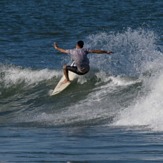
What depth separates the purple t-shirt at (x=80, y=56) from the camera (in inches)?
785

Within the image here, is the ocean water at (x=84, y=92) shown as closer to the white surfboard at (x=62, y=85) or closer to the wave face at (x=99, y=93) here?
the wave face at (x=99, y=93)

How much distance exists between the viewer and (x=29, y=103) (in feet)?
70.5

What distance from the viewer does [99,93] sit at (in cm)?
2059

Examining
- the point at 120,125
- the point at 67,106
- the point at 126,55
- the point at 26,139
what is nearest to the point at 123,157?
the point at 26,139

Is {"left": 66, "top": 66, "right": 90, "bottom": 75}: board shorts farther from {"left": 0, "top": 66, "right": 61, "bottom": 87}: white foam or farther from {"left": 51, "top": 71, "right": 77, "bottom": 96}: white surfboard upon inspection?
{"left": 0, "top": 66, "right": 61, "bottom": 87}: white foam

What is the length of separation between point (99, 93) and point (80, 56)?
3.81 feet

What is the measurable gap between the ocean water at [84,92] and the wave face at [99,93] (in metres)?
0.02

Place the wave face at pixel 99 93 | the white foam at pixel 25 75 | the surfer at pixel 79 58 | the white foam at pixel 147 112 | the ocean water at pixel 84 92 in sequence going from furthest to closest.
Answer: the white foam at pixel 25 75 → the surfer at pixel 79 58 → the wave face at pixel 99 93 → the white foam at pixel 147 112 → the ocean water at pixel 84 92

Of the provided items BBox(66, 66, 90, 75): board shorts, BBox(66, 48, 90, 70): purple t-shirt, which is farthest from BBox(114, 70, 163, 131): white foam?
BBox(66, 66, 90, 75): board shorts

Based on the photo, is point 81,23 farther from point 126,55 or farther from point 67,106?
point 67,106

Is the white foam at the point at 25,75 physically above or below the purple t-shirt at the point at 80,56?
above

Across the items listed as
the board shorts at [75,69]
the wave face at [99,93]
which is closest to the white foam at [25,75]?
Result: the wave face at [99,93]

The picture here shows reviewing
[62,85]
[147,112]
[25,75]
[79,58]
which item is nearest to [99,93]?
[79,58]

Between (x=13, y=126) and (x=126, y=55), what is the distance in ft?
29.4
